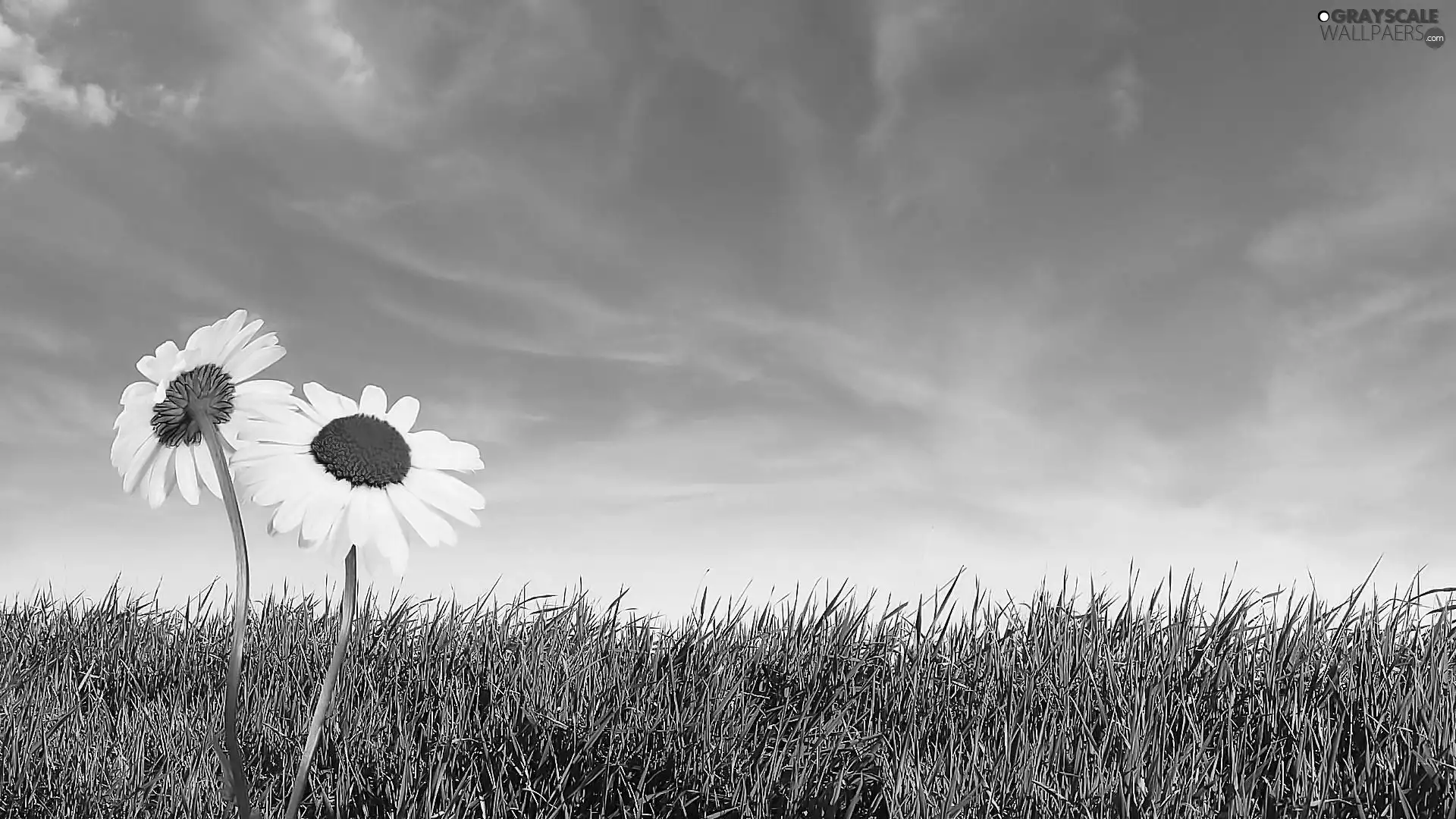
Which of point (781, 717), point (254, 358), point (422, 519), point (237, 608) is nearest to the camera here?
point (237, 608)

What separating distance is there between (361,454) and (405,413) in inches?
7.0

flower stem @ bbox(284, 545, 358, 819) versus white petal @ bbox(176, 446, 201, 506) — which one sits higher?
white petal @ bbox(176, 446, 201, 506)

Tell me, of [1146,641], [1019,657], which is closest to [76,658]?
[1019,657]

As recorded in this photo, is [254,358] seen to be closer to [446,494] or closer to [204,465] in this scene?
[204,465]

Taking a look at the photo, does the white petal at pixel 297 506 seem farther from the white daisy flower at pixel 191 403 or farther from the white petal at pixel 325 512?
the white daisy flower at pixel 191 403

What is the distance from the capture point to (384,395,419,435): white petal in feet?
6.68

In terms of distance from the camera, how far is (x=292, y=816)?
1.92 metres

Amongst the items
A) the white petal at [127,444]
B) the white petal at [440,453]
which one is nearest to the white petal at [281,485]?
the white petal at [440,453]

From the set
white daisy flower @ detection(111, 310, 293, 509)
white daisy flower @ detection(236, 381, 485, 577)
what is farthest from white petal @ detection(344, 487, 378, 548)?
white daisy flower @ detection(111, 310, 293, 509)

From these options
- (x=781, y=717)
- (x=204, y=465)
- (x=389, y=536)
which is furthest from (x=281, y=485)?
(x=781, y=717)

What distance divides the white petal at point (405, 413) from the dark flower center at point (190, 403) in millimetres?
304

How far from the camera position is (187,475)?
6.75ft

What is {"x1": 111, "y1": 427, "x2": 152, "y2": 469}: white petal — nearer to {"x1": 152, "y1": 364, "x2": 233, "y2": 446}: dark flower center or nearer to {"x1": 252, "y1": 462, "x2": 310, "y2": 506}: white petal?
{"x1": 152, "y1": 364, "x2": 233, "y2": 446}: dark flower center

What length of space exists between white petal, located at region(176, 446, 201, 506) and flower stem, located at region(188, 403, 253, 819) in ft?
0.71
